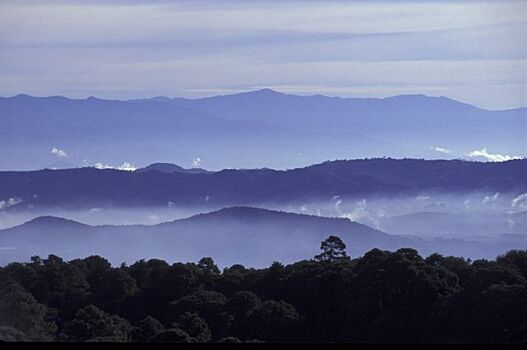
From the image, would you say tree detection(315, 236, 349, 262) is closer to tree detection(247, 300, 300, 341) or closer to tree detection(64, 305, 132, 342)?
tree detection(247, 300, 300, 341)

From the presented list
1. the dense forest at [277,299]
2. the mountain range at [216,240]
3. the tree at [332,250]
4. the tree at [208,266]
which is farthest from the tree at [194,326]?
the tree at [332,250]

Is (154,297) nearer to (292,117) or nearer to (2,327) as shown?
(2,327)

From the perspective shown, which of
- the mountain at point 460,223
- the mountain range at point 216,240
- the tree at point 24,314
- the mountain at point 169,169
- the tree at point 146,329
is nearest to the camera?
the tree at point 24,314

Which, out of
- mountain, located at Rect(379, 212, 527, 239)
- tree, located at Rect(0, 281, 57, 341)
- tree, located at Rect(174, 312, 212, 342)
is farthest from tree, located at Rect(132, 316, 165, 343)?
mountain, located at Rect(379, 212, 527, 239)

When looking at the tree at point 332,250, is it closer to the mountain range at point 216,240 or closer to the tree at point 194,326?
the mountain range at point 216,240

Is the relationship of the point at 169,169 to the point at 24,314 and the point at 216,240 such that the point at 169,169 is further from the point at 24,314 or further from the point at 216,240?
the point at 24,314

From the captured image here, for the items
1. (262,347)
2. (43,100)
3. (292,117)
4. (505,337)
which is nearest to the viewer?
(262,347)

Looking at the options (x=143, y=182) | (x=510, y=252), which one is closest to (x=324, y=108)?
(x=143, y=182)
